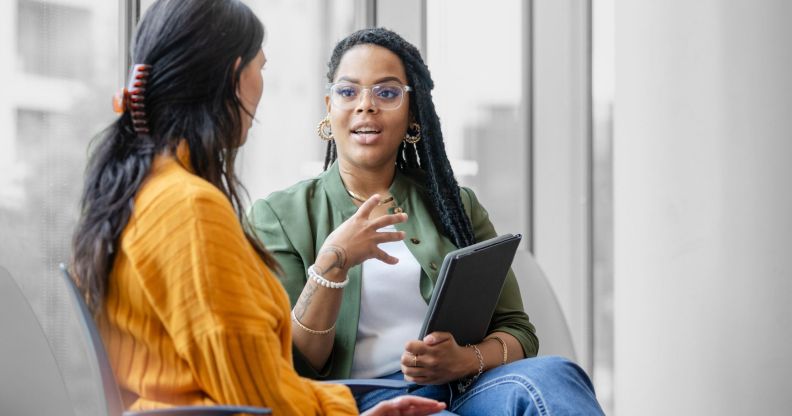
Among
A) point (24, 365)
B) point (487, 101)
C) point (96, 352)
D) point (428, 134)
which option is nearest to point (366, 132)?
point (428, 134)

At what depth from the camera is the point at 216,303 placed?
109 centimetres

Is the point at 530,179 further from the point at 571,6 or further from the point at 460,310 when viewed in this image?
the point at 460,310

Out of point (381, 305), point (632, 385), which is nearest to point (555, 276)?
point (632, 385)

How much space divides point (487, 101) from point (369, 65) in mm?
1466

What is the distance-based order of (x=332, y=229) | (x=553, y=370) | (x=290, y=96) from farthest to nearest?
(x=290, y=96), (x=332, y=229), (x=553, y=370)

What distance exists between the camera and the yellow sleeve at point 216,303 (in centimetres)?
109

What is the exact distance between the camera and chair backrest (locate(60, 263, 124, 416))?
1.06 metres

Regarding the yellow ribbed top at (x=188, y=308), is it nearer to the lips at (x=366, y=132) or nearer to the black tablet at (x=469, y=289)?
the black tablet at (x=469, y=289)

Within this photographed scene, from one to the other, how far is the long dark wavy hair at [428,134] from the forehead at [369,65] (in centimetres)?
2

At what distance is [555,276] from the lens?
11.6 ft

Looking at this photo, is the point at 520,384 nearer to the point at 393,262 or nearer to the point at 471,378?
the point at 471,378

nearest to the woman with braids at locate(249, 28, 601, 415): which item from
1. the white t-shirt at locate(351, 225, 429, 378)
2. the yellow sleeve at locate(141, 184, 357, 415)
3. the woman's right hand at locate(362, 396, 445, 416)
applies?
the white t-shirt at locate(351, 225, 429, 378)

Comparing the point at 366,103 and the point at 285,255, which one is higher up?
the point at 366,103

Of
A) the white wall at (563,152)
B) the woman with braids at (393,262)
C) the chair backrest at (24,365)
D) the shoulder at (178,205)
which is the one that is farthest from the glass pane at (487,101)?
the shoulder at (178,205)
